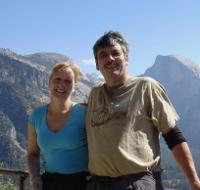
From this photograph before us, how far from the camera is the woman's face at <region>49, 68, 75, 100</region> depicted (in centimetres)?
451

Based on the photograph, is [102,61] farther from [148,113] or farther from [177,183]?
[177,183]

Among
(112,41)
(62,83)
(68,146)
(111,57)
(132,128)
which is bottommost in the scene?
(68,146)

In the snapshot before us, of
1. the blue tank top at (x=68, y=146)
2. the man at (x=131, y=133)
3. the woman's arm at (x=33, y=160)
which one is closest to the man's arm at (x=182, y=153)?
the man at (x=131, y=133)

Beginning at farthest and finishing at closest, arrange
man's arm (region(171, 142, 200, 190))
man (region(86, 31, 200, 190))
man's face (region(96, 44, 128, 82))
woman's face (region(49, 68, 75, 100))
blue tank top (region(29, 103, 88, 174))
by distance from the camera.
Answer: woman's face (region(49, 68, 75, 100)) < blue tank top (region(29, 103, 88, 174)) < man's face (region(96, 44, 128, 82)) < man (region(86, 31, 200, 190)) < man's arm (region(171, 142, 200, 190))

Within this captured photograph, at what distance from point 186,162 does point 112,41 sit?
3.97 feet

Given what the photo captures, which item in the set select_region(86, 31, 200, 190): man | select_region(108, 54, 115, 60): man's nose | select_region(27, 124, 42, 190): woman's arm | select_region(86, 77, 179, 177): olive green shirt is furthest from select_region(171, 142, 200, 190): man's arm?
select_region(27, 124, 42, 190): woman's arm

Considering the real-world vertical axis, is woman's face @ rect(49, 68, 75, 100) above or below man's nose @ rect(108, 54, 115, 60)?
below

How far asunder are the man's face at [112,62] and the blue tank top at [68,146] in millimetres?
675

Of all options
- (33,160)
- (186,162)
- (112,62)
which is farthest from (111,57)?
(33,160)

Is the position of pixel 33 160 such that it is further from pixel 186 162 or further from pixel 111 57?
pixel 186 162

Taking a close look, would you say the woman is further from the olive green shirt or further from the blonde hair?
the olive green shirt

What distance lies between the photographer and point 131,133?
3.73 meters

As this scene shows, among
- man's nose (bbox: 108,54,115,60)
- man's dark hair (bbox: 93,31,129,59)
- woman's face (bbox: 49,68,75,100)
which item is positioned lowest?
woman's face (bbox: 49,68,75,100)

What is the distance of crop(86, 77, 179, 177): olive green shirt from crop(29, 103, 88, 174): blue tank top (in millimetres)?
527
